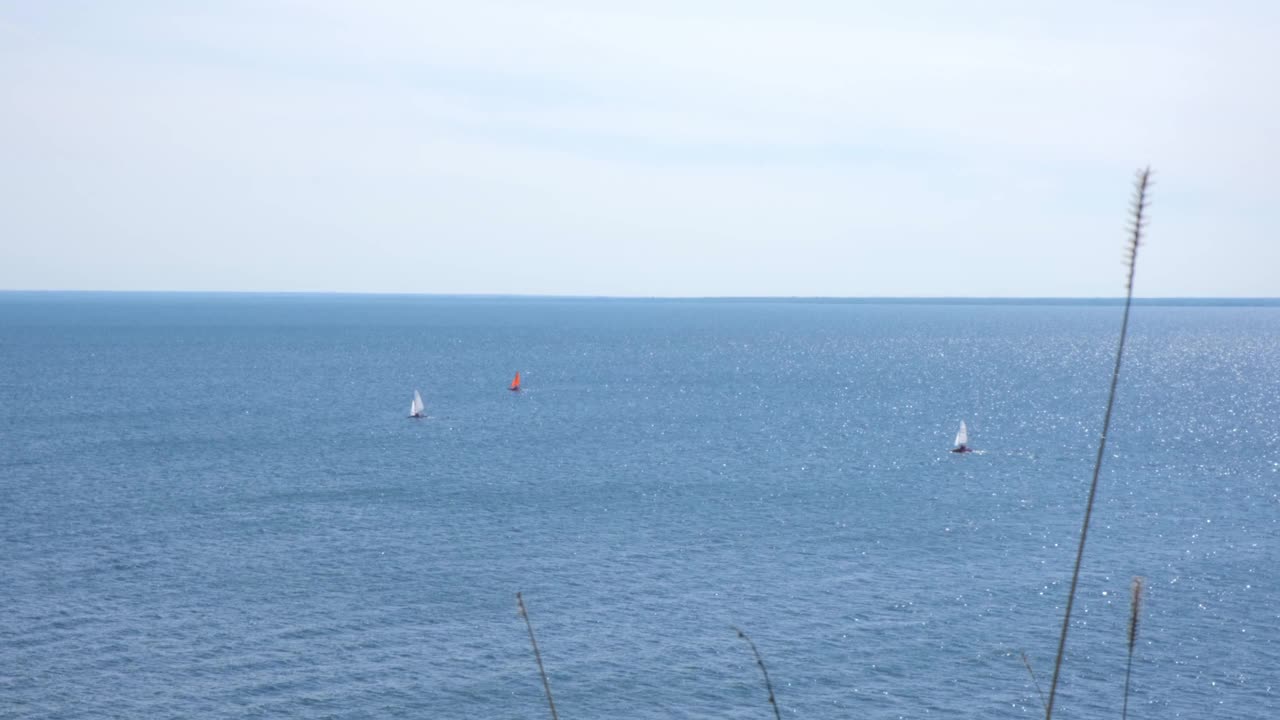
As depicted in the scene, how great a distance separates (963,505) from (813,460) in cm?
2269

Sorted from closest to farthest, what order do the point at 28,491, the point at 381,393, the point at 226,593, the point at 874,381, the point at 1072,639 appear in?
the point at 1072,639 < the point at 226,593 < the point at 28,491 < the point at 381,393 < the point at 874,381

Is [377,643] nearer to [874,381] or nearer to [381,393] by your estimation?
[381,393]

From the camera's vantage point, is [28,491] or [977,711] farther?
[28,491]

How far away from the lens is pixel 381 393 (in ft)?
555

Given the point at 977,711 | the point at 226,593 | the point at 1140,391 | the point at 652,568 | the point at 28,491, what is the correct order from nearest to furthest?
the point at 977,711
the point at 226,593
the point at 652,568
the point at 28,491
the point at 1140,391

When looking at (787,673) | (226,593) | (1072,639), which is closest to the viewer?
(787,673)

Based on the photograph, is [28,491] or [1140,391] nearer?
[28,491]

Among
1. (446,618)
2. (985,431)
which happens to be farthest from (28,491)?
(985,431)

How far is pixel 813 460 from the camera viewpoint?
111 m

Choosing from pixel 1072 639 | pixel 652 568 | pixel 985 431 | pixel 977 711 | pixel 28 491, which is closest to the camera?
pixel 977 711

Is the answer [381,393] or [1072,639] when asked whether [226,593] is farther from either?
[381,393]

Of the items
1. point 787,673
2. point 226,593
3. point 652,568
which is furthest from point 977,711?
point 226,593

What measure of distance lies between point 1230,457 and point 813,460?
40317 mm

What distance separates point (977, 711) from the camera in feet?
162
